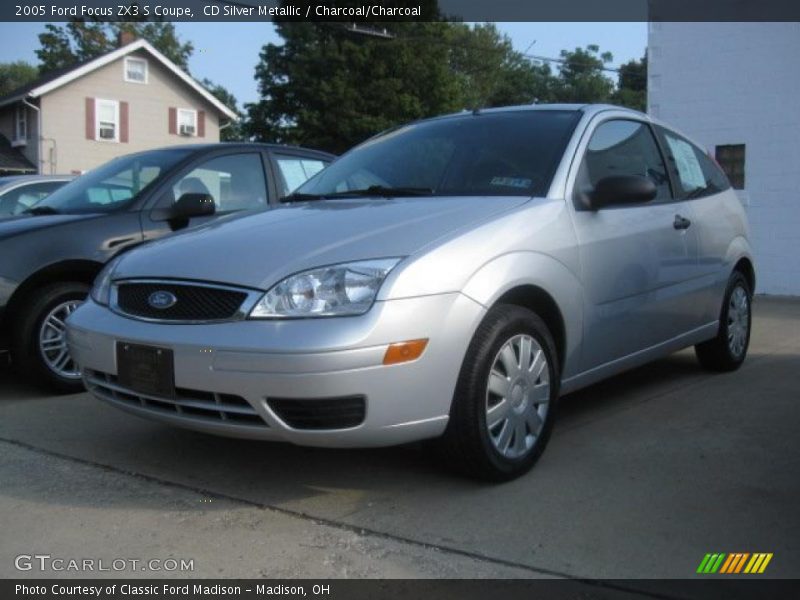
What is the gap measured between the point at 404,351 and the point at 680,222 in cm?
242

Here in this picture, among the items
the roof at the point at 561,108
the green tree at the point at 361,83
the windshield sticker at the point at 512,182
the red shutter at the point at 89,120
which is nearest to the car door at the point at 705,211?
the roof at the point at 561,108

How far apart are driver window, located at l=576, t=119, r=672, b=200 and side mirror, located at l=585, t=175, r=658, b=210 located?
9 cm

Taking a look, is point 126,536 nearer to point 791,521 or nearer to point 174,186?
point 791,521

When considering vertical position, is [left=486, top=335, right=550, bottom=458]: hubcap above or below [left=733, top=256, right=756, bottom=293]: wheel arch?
below

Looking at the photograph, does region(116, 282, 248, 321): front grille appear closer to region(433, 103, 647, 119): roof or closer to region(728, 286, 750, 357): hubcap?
→ region(433, 103, 647, 119): roof

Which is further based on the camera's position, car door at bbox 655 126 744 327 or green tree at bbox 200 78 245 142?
green tree at bbox 200 78 245 142

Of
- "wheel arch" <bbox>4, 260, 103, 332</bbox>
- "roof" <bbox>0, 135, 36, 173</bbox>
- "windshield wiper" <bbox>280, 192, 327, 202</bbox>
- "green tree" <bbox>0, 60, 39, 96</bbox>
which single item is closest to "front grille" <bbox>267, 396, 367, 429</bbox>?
"windshield wiper" <bbox>280, 192, 327, 202</bbox>

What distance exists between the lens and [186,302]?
338 cm

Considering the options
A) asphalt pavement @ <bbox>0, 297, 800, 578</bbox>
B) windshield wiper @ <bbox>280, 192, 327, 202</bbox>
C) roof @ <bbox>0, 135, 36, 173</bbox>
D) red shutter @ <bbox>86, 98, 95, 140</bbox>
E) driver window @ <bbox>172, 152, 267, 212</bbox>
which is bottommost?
asphalt pavement @ <bbox>0, 297, 800, 578</bbox>

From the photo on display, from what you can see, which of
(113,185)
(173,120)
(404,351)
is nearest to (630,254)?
(404,351)

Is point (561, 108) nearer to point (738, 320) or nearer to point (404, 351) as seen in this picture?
point (404, 351)

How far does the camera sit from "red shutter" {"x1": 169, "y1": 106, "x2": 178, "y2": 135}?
110 feet

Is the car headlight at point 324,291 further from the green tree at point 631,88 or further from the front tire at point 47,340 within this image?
the green tree at point 631,88

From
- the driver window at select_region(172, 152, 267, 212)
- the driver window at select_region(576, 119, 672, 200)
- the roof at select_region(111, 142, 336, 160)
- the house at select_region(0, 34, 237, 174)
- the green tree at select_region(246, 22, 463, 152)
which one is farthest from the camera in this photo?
the green tree at select_region(246, 22, 463, 152)
